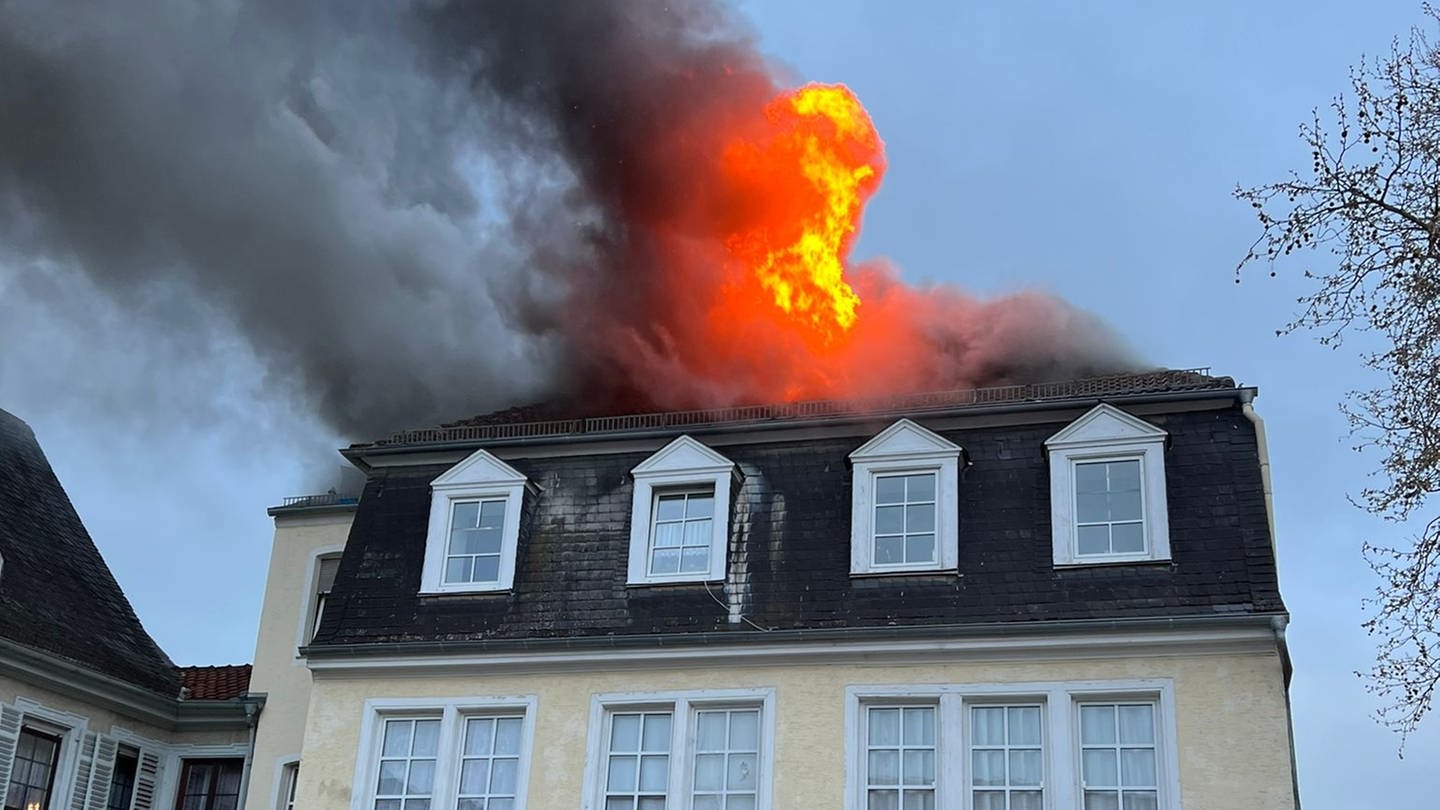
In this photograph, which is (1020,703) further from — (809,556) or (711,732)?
(711,732)

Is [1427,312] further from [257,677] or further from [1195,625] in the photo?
[257,677]

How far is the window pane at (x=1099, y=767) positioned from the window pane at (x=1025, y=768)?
485mm

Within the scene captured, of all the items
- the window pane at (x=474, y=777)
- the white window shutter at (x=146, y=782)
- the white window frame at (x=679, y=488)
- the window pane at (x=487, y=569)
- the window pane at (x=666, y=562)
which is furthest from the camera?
the white window shutter at (x=146, y=782)

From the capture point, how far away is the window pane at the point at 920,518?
18.9 metres

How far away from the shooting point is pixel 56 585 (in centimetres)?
2334

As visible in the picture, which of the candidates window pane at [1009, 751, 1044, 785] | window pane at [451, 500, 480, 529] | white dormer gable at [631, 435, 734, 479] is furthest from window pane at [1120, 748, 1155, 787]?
window pane at [451, 500, 480, 529]

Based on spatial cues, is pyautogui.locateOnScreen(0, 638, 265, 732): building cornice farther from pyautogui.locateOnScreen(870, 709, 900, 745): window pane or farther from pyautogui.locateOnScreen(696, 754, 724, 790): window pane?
pyautogui.locateOnScreen(870, 709, 900, 745): window pane

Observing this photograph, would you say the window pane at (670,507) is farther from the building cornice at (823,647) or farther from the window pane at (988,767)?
the window pane at (988,767)

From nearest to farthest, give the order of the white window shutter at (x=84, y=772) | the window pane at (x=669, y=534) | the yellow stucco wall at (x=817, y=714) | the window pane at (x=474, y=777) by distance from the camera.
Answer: the yellow stucco wall at (x=817, y=714) < the window pane at (x=474, y=777) < the window pane at (x=669, y=534) < the white window shutter at (x=84, y=772)

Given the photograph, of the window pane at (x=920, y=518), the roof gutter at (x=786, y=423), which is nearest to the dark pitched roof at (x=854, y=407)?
the roof gutter at (x=786, y=423)

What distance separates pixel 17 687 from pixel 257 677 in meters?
3.30

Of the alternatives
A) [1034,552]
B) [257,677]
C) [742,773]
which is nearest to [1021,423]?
[1034,552]

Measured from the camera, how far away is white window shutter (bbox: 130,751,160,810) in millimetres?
22844

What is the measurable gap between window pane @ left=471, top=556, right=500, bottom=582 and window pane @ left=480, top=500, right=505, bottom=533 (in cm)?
42
